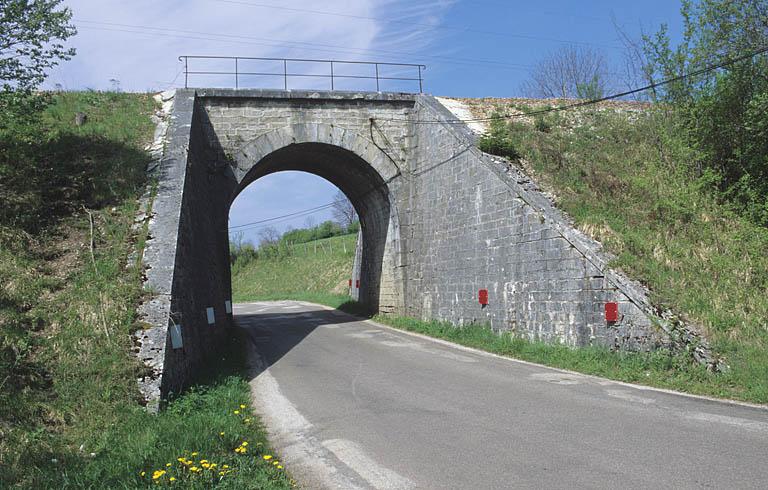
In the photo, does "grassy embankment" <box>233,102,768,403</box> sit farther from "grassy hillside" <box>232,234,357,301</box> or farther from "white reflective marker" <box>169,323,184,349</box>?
"grassy hillside" <box>232,234,357,301</box>

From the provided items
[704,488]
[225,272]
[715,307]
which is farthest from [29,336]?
[715,307]

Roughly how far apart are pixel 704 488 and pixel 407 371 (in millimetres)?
5911

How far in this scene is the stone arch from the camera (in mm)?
17078

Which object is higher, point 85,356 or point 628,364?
point 85,356

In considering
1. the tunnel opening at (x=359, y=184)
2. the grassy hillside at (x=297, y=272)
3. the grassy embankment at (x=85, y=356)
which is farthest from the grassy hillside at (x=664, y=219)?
the grassy hillside at (x=297, y=272)

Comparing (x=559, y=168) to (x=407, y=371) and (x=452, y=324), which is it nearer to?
(x=452, y=324)

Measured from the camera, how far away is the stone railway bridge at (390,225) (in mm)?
9773

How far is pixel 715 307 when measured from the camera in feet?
31.5

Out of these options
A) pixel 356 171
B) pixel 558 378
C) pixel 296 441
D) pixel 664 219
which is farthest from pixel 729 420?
pixel 356 171

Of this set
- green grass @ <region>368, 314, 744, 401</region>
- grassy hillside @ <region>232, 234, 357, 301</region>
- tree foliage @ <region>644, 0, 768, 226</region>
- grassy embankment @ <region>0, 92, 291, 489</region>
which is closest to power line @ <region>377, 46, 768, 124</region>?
tree foliage @ <region>644, 0, 768, 226</region>

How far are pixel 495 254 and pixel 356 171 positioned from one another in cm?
727

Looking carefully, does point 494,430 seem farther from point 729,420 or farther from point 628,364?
point 628,364

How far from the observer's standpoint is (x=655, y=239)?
11500mm

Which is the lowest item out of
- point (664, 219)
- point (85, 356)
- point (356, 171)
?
point (85, 356)
